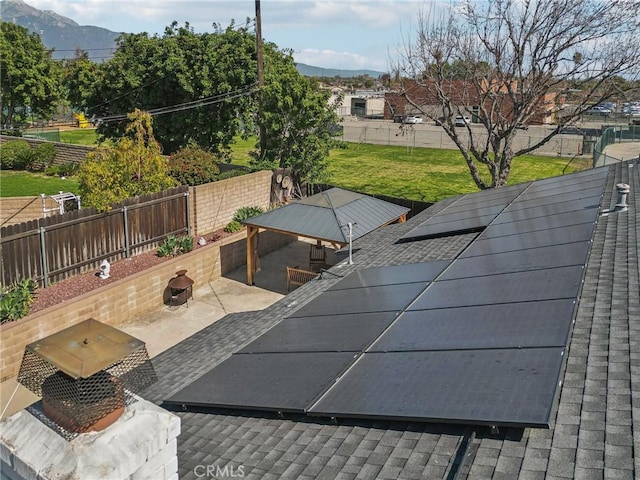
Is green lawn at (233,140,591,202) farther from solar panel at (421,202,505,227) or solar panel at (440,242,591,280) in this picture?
solar panel at (440,242,591,280)

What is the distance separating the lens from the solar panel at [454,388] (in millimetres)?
4352

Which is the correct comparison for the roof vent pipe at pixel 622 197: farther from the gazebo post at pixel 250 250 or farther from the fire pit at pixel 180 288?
the fire pit at pixel 180 288

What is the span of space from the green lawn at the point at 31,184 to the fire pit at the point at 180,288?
43.0 feet

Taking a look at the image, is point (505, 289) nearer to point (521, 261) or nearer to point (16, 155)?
point (521, 261)

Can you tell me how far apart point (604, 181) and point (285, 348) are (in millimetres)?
10772

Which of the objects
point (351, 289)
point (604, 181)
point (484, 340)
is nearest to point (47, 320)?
point (351, 289)

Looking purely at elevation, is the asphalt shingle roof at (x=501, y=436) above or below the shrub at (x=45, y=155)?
below

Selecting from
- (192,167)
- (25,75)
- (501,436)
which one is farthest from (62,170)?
(501,436)

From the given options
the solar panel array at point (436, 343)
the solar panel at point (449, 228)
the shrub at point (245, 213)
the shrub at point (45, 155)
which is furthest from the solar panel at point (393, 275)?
the shrub at point (45, 155)

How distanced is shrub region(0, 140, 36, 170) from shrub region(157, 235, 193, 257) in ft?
68.3

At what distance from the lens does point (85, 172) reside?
61.9 feet

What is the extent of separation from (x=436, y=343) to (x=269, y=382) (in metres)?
2.03

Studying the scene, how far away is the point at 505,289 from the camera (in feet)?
23.1

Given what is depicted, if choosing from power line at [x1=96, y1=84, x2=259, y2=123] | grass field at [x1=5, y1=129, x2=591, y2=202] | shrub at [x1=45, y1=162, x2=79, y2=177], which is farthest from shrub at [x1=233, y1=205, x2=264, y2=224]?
shrub at [x1=45, y1=162, x2=79, y2=177]
